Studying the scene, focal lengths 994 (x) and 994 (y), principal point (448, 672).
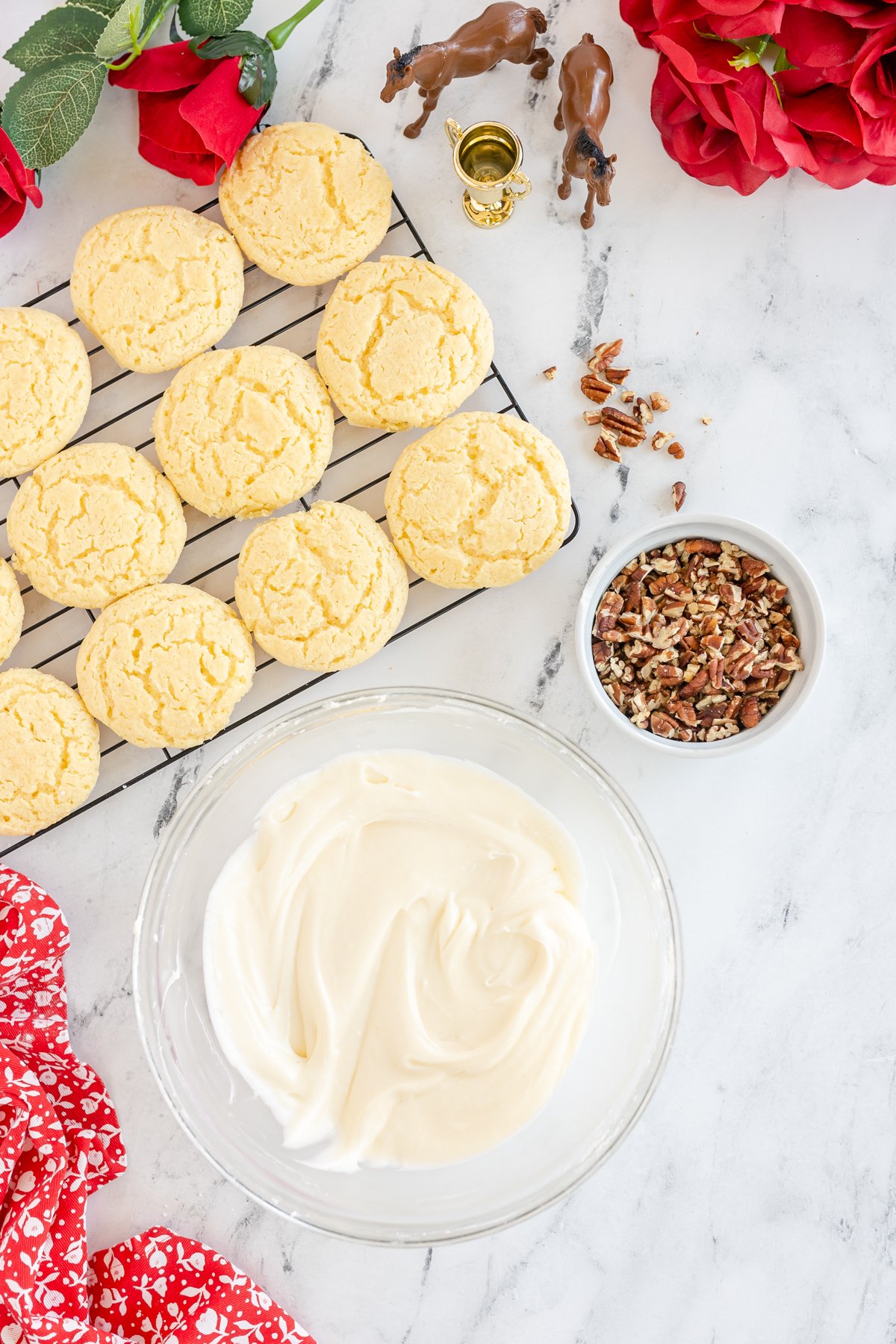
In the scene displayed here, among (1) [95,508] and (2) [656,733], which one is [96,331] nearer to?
(1) [95,508]

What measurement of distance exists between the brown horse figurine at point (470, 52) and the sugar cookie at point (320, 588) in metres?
0.62

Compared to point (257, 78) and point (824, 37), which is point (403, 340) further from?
point (824, 37)

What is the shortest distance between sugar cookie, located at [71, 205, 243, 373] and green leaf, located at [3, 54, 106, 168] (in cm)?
14

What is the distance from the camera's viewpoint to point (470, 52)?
148cm

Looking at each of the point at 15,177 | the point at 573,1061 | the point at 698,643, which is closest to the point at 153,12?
the point at 15,177

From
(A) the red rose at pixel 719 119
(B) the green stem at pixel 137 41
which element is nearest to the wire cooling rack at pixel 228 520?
(B) the green stem at pixel 137 41

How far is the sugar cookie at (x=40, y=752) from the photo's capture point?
1.55m

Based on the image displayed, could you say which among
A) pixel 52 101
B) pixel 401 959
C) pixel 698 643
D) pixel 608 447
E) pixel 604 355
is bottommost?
pixel 401 959

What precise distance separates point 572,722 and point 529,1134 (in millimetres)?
662

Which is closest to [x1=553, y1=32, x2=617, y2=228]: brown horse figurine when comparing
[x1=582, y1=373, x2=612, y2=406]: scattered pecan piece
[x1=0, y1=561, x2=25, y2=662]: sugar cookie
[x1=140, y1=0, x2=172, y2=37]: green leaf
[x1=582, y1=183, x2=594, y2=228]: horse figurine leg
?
[x1=582, y1=183, x2=594, y2=228]: horse figurine leg

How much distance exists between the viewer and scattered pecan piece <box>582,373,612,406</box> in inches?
64.1

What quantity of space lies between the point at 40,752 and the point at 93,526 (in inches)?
14.3

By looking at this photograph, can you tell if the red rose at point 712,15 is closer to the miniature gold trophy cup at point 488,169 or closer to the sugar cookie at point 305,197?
the miniature gold trophy cup at point 488,169

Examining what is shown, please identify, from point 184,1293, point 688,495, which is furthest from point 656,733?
point 184,1293
